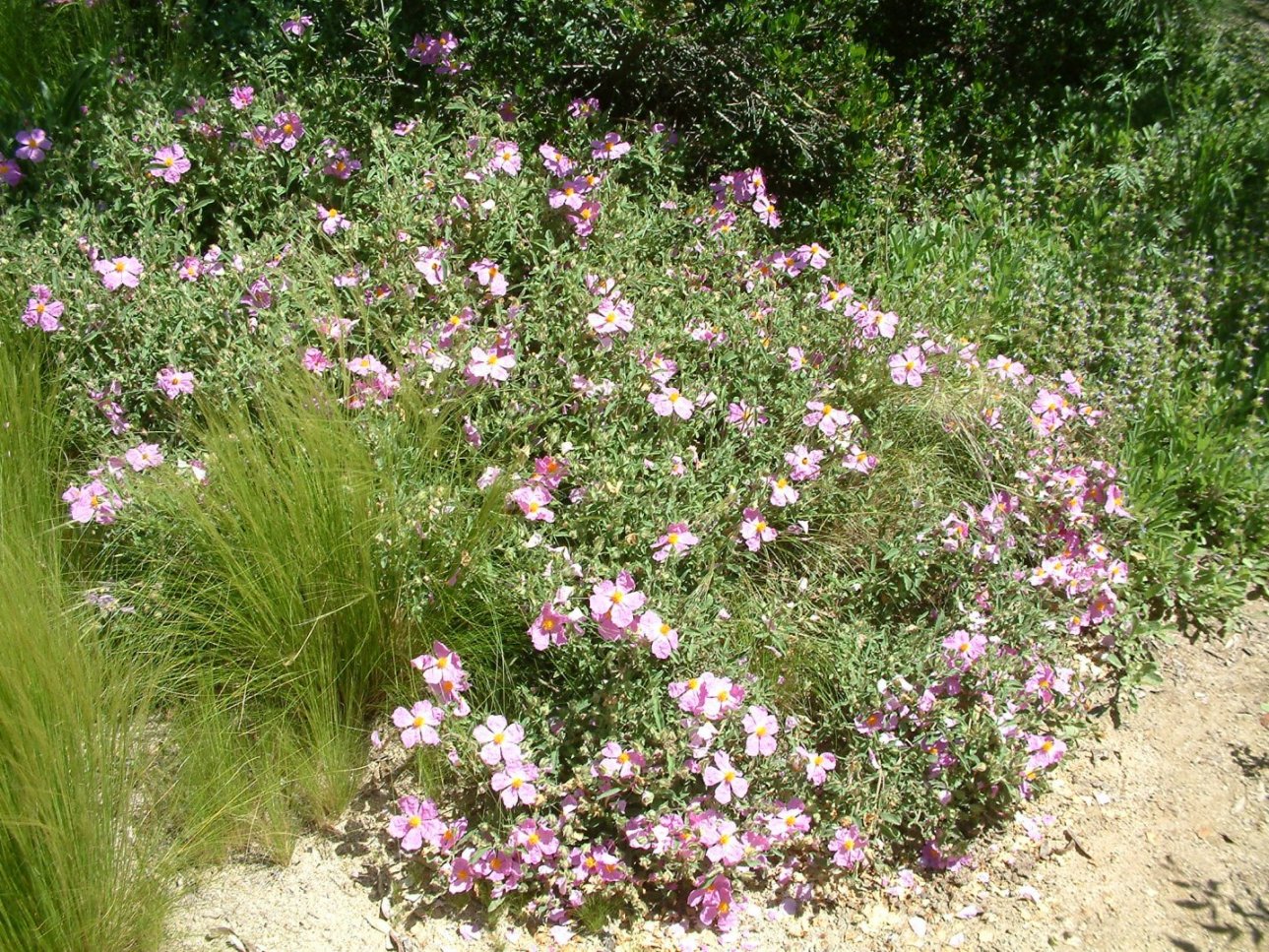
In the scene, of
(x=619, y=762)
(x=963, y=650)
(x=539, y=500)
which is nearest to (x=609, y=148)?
(x=539, y=500)

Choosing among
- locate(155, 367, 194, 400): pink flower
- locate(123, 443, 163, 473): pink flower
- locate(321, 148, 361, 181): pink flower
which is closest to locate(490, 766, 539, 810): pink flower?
locate(123, 443, 163, 473): pink flower

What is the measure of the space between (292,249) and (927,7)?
2.98 meters

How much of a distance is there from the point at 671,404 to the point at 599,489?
1.30 ft

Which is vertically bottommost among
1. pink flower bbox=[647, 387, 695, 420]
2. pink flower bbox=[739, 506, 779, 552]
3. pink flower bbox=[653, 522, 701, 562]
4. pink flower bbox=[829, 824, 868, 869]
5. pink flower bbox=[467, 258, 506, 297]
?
pink flower bbox=[829, 824, 868, 869]

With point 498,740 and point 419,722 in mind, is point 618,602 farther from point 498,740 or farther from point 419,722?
point 419,722

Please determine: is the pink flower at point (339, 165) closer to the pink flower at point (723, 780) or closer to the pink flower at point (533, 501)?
the pink flower at point (533, 501)

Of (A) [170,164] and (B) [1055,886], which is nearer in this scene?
(B) [1055,886]

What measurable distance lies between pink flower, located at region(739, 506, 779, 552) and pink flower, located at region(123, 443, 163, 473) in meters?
1.54

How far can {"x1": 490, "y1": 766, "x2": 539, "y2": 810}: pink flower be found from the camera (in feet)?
8.19

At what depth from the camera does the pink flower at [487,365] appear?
9.82 feet

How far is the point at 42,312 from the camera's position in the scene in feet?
10.2

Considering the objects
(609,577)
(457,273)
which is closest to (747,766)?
(609,577)

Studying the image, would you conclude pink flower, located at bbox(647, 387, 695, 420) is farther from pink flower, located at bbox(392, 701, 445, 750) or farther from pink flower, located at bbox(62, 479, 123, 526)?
pink flower, located at bbox(62, 479, 123, 526)

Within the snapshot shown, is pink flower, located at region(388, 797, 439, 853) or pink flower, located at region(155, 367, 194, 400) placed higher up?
pink flower, located at region(155, 367, 194, 400)
